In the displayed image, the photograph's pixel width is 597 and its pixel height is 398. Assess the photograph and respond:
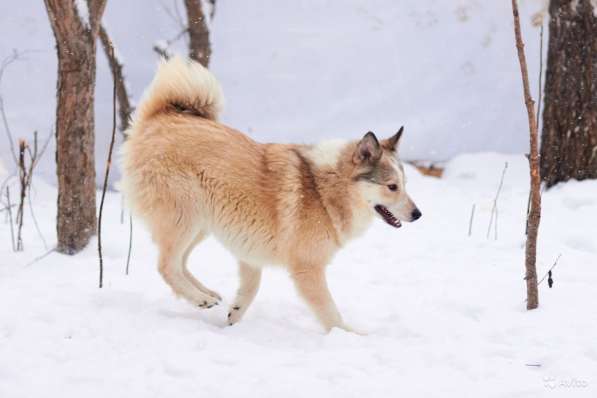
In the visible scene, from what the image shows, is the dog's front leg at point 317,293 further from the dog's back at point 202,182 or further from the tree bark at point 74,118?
the tree bark at point 74,118

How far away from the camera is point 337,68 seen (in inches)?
401

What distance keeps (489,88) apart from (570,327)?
6.71 m

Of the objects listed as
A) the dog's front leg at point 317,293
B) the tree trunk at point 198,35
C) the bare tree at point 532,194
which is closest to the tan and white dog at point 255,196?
the dog's front leg at point 317,293

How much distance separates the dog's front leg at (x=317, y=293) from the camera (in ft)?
12.7

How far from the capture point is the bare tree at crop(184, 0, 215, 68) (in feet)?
28.8

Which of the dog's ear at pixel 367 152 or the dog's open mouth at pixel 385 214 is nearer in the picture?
the dog's ear at pixel 367 152

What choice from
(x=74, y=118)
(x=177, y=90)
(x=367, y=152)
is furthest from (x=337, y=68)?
(x=367, y=152)

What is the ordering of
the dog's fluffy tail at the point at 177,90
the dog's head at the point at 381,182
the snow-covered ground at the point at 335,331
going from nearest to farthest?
the snow-covered ground at the point at 335,331 < the dog's head at the point at 381,182 < the dog's fluffy tail at the point at 177,90

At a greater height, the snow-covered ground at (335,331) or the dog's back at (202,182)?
the dog's back at (202,182)

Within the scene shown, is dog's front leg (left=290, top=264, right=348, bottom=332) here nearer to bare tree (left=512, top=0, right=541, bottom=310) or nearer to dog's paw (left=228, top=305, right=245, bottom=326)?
dog's paw (left=228, top=305, right=245, bottom=326)

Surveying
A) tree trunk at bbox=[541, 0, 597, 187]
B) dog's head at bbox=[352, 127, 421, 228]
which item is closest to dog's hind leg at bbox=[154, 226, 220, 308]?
dog's head at bbox=[352, 127, 421, 228]

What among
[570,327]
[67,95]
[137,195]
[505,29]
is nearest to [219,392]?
[137,195]

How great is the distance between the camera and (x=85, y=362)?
2883mm

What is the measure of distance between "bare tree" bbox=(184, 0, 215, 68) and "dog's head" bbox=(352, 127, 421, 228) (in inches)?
207
